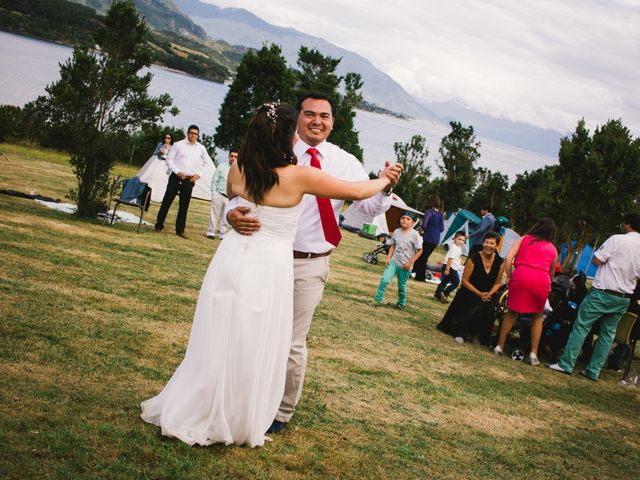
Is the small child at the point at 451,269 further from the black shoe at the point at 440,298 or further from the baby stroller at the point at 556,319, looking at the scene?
the baby stroller at the point at 556,319

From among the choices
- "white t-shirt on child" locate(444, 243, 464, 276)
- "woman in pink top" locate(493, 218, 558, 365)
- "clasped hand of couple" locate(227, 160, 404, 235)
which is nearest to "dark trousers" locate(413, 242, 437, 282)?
"white t-shirt on child" locate(444, 243, 464, 276)

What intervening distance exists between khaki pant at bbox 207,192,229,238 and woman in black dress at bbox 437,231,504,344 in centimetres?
585

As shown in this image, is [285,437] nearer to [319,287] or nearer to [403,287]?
[319,287]

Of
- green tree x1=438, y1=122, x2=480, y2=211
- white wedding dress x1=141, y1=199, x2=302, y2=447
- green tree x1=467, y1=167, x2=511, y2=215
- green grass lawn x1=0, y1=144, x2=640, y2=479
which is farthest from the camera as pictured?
green tree x1=467, y1=167, x2=511, y2=215

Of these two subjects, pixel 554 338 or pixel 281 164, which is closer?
pixel 281 164

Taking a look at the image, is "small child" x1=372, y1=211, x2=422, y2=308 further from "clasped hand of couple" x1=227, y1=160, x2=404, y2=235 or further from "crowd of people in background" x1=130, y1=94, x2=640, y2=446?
"clasped hand of couple" x1=227, y1=160, x2=404, y2=235

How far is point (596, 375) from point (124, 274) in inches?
264

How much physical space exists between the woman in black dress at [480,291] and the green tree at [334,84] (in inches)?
1561

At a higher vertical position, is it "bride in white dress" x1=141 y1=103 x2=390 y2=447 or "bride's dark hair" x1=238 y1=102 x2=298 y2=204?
"bride's dark hair" x1=238 y1=102 x2=298 y2=204

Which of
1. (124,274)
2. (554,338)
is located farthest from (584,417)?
(124,274)

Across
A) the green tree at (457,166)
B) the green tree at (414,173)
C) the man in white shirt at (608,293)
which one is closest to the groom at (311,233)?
the man in white shirt at (608,293)

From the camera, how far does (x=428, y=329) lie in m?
10.3

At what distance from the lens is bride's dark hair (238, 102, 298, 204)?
397cm

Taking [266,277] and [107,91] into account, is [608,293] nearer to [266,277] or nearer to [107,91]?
[266,277]
